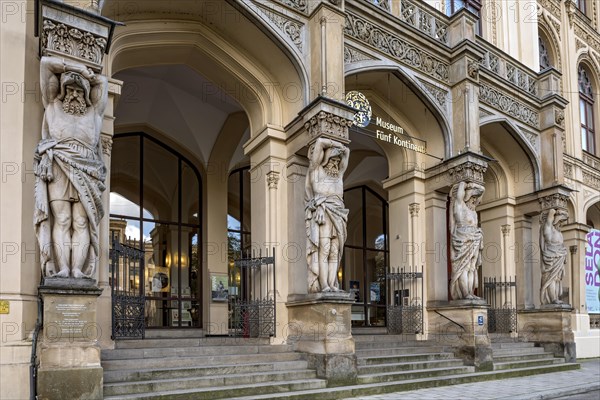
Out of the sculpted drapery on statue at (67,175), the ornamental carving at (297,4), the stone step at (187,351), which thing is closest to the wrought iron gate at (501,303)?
the stone step at (187,351)

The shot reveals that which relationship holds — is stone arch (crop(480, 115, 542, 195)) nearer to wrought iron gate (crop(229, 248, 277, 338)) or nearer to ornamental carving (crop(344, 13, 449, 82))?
ornamental carving (crop(344, 13, 449, 82))

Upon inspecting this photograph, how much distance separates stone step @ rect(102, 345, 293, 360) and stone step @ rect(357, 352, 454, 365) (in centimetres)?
158

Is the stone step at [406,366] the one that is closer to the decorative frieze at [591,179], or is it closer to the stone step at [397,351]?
the stone step at [397,351]

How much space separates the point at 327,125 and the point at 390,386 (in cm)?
480

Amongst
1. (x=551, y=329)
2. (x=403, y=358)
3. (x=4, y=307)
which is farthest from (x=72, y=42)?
(x=551, y=329)

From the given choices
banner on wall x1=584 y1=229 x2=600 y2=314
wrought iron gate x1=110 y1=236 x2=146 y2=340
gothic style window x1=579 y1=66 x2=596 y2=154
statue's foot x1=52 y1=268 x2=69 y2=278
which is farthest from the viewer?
gothic style window x1=579 y1=66 x2=596 y2=154

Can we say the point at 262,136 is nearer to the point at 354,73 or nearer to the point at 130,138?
the point at 354,73

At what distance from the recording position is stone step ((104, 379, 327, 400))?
8.07m

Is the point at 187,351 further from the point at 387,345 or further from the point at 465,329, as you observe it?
the point at 465,329

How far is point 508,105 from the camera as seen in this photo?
1720 cm

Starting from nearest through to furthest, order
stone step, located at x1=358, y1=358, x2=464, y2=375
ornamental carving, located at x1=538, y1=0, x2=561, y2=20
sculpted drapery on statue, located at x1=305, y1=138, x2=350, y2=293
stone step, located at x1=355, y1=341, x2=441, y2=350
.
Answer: sculpted drapery on statue, located at x1=305, y1=138, x2=350, y2=293 < stone step, located at x1=358, y1=358, x2=464, y2=375 < stone step, located at x1=355, y1=341, x2=441, y2=350 < ornamental carving, located at x1=538, y1=0, x2=561, y2=20

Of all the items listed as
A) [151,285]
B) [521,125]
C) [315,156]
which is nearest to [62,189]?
[315,156]

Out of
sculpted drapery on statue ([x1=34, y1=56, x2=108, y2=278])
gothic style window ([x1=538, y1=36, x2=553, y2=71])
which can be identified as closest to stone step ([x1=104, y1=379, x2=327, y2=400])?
sculpted drapery on statue ([x1=34, y1=56, x2=108, y2=278])

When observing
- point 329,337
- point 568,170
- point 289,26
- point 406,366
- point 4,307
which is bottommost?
point 406,366
